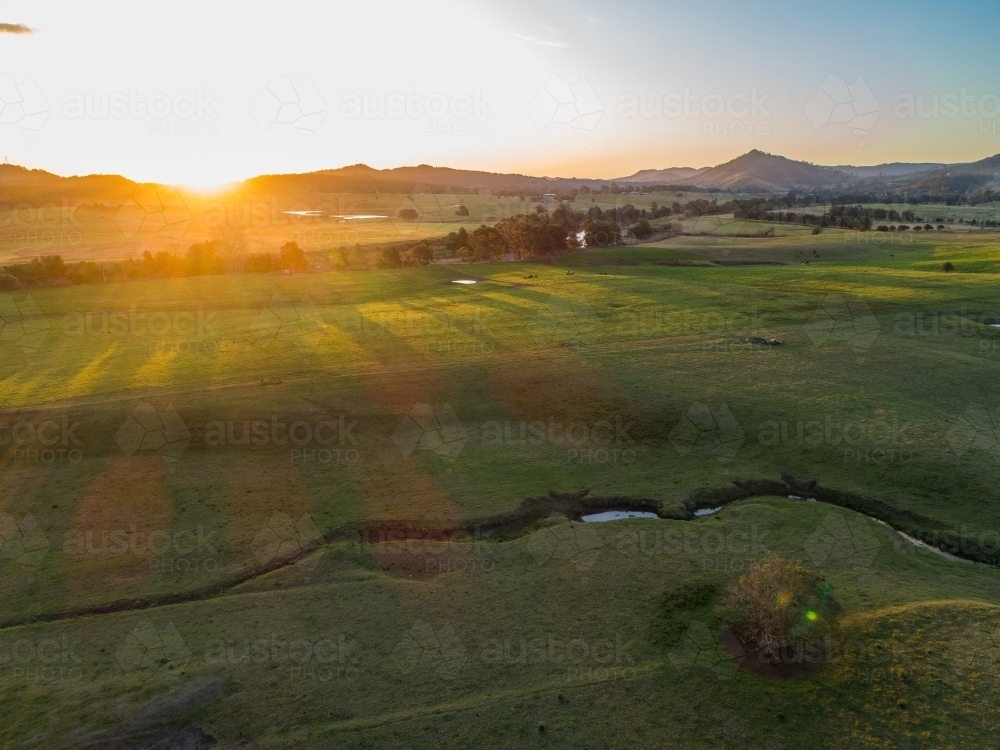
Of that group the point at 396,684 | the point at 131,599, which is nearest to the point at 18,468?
the point at 131,599

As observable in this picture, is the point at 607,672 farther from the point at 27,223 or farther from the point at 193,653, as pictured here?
the point at 27,223

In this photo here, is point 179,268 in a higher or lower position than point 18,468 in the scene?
higher

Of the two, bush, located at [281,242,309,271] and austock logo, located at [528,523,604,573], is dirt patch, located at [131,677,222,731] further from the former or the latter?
bush, located at [281,242,309,271]

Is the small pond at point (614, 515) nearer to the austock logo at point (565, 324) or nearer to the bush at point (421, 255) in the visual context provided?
the austock logo at point (565, 324)

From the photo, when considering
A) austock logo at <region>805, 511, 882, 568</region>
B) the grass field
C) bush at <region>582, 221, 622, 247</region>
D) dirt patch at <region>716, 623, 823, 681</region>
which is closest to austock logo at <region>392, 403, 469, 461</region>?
the grass field

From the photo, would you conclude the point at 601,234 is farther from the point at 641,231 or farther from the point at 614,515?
the point at 614,515
